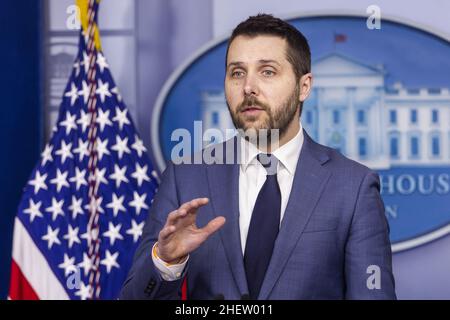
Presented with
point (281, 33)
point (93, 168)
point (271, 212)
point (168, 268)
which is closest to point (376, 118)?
point (93, 168)

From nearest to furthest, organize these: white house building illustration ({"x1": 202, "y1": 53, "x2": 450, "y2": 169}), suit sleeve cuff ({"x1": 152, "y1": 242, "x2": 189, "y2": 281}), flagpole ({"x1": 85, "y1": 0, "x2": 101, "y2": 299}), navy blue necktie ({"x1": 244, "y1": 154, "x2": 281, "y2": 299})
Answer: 1. suit sleeve cuff ({"x1": 152, "y1": 242, "x2": 189, "y2": 281})
2. navy blue necktie ({"x1": 244, "y1": 154, "x2": 281, "y2": 299})
3. flagpole ({"x1": 85, "y1": 0, "x2": 101, "y2": 299})
4. white house building illustration ({"x1": 202, "y1": 53, "x2": 450, "y2": 169})

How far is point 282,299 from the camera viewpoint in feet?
5.28

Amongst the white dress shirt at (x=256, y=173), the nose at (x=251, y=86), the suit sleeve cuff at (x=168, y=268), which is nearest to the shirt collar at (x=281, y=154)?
the white dress shirt at (x=256, y=173)

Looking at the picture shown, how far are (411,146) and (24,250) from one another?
168 centimetres

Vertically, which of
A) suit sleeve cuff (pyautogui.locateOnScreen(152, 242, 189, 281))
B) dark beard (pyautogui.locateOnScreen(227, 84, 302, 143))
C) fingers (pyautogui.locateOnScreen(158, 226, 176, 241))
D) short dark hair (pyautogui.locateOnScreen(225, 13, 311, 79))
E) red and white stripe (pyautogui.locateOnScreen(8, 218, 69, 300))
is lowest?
red and white stripe (pyautogui.locateOnScreen(8, 218, 69, 300))

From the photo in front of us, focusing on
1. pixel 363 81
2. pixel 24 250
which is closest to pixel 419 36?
pixel 363 81

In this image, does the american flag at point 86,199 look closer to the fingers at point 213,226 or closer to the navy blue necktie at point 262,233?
the navy blue necktie at point 262,233

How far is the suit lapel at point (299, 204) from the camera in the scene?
5.32 feet

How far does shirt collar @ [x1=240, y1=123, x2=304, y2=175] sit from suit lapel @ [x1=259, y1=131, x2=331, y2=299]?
0.03 meters

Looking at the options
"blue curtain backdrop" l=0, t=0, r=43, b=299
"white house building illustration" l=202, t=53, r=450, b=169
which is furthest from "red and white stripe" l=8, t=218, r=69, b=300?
"white house building illustration" l=202, t=53, r=450, b=169

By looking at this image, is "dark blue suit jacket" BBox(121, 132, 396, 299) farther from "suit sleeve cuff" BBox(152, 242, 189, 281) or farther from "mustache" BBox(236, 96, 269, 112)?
"mustache" BBox(236, 96, 269, 112)

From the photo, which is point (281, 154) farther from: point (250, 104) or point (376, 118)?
point (376, 118)

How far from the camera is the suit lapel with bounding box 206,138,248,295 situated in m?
1.63

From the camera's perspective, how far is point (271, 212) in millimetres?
1718
